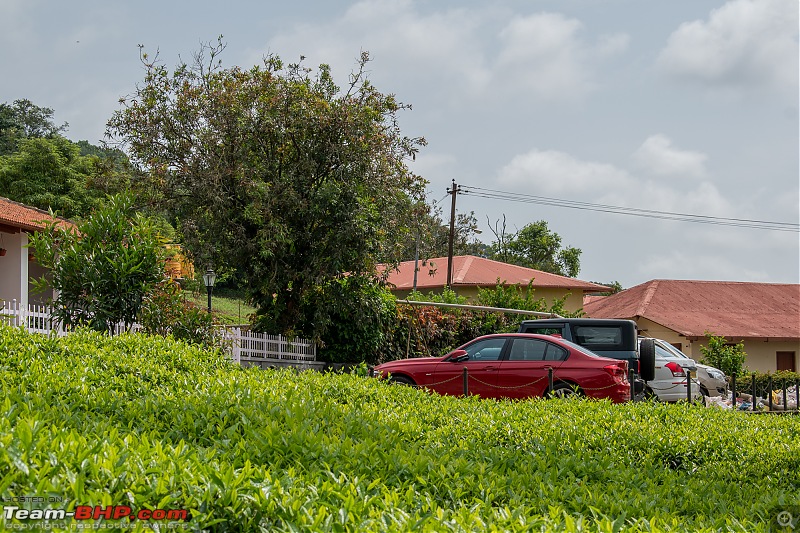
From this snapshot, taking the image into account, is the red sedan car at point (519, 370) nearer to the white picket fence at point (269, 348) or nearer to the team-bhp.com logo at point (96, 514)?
the white picket fence at point (269, 348)

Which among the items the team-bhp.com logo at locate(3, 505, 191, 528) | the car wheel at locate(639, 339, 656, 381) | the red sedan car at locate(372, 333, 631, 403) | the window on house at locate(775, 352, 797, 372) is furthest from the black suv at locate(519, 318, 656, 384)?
the window on house at locate(775, 352, 797, 372)

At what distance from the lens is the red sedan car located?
13.4m

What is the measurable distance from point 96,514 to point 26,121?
233 feet

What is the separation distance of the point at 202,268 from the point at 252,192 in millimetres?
2465

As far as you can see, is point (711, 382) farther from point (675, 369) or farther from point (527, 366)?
point (527, 366)

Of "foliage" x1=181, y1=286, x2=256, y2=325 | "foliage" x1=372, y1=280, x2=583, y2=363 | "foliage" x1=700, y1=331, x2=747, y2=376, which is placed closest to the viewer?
"foliage" x1=372, y1=280, x2=583, y2=363

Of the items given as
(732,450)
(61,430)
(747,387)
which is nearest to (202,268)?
(732,450)

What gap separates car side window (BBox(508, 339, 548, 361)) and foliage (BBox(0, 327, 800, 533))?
12.7ft

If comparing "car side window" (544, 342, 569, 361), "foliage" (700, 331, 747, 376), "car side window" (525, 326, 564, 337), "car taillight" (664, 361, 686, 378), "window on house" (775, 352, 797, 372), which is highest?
"car side window" (525, 326, 564, 337)

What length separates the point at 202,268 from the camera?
20.1 m

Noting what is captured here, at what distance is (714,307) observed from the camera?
41594 mm

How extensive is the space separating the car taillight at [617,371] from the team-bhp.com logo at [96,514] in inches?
429

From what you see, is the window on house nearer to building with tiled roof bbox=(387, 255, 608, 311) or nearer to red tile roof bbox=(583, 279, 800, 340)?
red tile roof bbox=(583, 279, 800, 340)

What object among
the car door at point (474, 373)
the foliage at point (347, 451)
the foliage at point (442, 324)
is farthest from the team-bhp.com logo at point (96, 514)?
the foliage at point (442, 324)
